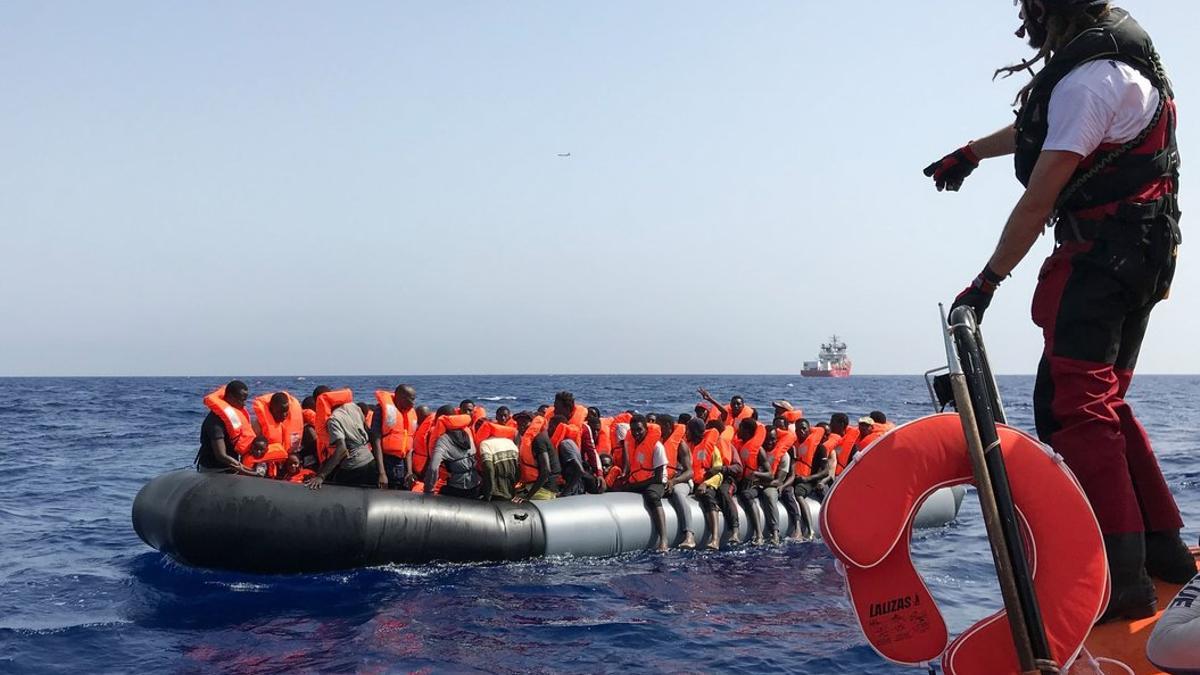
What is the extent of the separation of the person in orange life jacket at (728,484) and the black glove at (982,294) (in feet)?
40.3

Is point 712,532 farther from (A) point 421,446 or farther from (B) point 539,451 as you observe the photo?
(A) point 421,446

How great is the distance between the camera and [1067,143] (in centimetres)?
292

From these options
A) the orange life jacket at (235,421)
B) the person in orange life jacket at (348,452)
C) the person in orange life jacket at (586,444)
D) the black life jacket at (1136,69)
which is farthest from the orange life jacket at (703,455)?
the black life jacket at (1136,69)

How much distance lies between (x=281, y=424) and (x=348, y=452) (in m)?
0.91

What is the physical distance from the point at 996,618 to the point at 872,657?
657 cm

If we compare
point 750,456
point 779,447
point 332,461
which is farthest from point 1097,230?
point 779,447

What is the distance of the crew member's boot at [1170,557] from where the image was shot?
3322 mm

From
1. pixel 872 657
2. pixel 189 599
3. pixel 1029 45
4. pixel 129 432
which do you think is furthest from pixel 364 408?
pixel 129 432

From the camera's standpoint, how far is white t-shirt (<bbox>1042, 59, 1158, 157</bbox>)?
2.92 m

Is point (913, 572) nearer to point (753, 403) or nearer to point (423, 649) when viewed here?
point (423, 649)

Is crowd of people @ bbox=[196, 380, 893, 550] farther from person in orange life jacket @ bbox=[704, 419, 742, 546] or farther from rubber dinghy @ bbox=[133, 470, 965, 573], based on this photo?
rubber dinghy @ bbox=[133, 470, 965, 573]

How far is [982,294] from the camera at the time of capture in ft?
10.2

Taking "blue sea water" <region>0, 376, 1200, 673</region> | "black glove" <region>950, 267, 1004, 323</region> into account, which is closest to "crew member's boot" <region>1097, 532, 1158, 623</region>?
"black glove" <region>950, 267, 1004, 323</region>

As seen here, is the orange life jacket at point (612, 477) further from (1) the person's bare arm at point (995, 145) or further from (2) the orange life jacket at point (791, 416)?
(1) the person's bare arm at point (995, 145)
